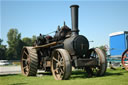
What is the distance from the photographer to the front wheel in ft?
24.0

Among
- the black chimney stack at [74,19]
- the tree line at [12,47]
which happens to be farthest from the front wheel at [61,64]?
the tree line at [12,47]

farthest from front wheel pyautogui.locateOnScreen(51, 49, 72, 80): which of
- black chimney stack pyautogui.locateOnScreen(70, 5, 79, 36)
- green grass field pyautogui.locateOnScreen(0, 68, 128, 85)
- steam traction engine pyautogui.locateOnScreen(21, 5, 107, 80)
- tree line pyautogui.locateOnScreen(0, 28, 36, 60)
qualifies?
tree line pyautogui.locateOnScreen(0, 28, 36, 60)

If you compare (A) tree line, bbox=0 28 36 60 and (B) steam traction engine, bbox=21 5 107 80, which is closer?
(B) steam traction engine, bbox=21 5 107 80

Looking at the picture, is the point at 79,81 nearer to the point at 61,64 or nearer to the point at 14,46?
the point at 61,64

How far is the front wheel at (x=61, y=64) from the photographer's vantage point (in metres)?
7.32

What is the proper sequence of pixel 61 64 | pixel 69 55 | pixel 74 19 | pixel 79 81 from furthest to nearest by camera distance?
pixel 74 19
pixel 61 64
pixel 69 55
pixel 79 81

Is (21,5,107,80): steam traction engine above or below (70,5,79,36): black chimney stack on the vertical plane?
below

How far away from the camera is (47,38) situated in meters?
10.6

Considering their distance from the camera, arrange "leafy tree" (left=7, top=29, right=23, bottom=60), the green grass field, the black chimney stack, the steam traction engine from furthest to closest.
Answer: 1. "leafy tree" (left=7, top=29, right=23, bottom=60)
2. the black chimney stack
3. the steam traction engine
4. the green grass field

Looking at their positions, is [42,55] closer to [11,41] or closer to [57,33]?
[57,33]

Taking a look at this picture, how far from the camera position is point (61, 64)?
7.95 m

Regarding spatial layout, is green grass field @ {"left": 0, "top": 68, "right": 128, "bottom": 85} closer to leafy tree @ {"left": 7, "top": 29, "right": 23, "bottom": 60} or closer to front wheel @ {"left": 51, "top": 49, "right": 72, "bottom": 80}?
front wheel @ {"left": 51, "top": 49, "right": 72, "bottom": 80}

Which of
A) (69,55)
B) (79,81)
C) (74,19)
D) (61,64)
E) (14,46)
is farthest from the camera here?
(14,46)

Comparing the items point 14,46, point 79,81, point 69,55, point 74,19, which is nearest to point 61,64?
point 69,55
